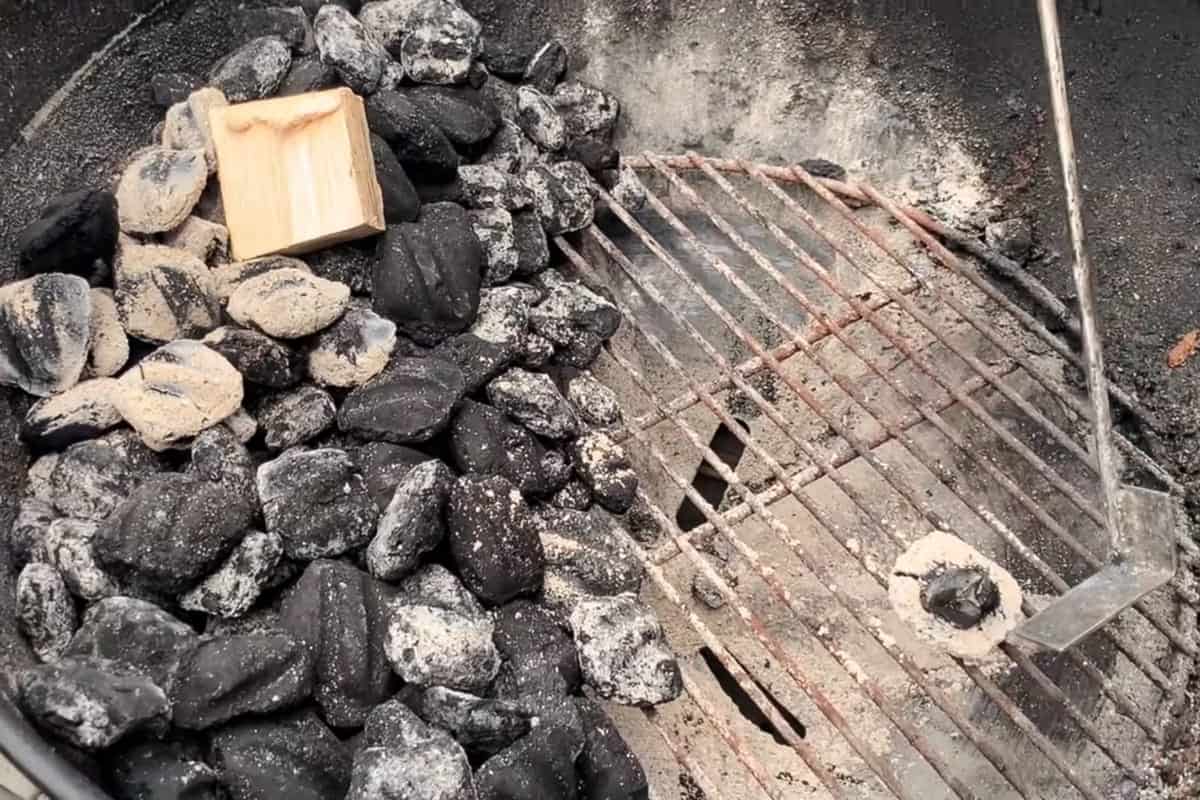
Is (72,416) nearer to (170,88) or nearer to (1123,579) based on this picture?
(170,88)

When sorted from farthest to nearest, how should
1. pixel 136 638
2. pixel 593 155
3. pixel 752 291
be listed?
1. pixel 593 155
2. pixel 752 291
3. pixel 136 638

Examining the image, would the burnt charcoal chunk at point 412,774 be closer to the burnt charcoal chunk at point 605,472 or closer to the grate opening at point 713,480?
the burnt charcoal chunk at point 605,472

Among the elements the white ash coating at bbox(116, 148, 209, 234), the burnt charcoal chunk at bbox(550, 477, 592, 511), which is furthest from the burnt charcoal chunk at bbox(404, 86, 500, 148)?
the burnt charcoal chunk at bbox(550, 477, 592, 511)

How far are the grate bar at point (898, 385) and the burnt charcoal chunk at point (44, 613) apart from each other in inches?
38.2

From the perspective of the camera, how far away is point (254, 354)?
1.28m

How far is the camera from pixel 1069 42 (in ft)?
5.20

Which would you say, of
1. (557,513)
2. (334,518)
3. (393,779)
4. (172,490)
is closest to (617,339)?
(557,513)

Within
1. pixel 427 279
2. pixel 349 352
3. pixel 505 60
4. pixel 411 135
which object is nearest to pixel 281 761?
pixel 349 352

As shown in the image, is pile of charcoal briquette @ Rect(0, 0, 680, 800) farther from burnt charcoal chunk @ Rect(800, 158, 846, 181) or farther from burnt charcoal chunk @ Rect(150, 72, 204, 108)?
burnt charcoal chunk @ Rect(800, 158, 846, 181)

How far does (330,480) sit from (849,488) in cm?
64

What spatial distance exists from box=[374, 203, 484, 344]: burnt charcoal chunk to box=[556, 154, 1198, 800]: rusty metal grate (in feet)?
0.83

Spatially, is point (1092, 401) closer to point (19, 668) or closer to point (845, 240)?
point (845, 240)

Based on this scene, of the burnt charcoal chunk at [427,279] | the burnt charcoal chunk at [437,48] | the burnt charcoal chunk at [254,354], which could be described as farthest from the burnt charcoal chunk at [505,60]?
the burnt charcoal chunk at [254,354]

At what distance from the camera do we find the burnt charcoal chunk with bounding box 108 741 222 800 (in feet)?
3.25
